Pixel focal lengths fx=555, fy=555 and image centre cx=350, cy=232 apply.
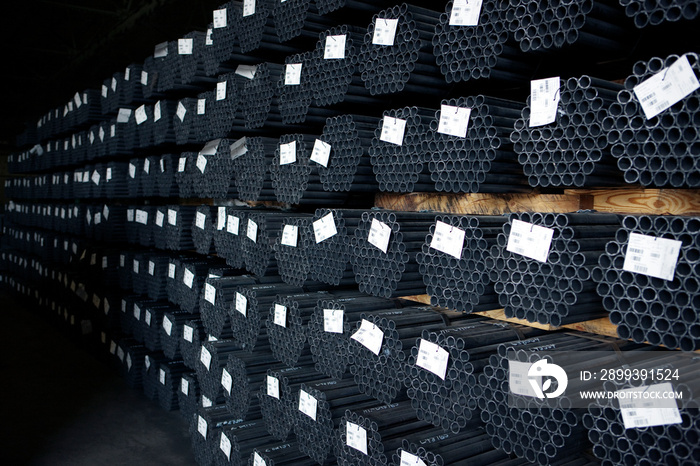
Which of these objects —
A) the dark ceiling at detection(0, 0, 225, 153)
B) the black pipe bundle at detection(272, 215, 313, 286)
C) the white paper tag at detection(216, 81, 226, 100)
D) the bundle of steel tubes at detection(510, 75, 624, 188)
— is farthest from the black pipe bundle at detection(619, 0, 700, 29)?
the dark ceiling at detection(0, 0, 225, 153)

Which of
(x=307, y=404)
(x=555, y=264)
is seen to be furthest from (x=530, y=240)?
(x=307, y=404)

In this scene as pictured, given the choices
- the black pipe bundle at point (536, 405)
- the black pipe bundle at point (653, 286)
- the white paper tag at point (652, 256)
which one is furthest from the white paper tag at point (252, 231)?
the white paper tag at point (652, 256)

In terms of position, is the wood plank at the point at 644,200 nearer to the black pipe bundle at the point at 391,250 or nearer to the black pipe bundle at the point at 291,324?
the black pipe bundle at the point at 391,250

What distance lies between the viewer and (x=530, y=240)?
2293mm

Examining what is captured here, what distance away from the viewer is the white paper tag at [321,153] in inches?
147

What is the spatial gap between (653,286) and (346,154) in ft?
6.97

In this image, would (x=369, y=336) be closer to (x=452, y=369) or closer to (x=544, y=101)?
(x=452, y=369)

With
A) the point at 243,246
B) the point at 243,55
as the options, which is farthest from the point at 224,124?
the point at 243,246

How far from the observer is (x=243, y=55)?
5.01m

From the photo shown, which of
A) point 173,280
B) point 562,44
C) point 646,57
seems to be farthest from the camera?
point 173,280

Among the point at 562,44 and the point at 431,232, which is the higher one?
the point at 562,44

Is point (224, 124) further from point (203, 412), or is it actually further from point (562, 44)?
point (562, 44)

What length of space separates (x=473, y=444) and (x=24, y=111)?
641 inches

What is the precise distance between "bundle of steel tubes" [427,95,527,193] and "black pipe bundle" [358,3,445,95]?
31 centimetres
